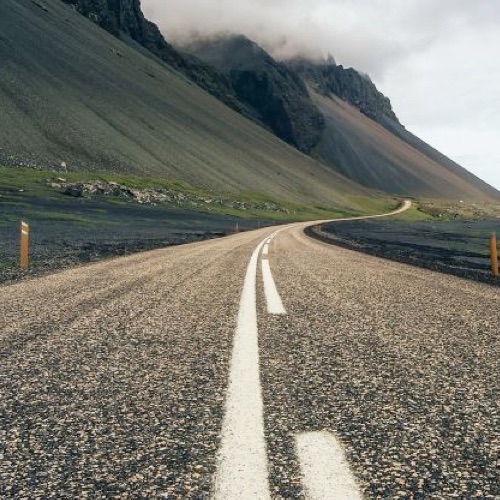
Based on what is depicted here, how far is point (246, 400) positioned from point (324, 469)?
905mm

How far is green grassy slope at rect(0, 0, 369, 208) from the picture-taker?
264ft

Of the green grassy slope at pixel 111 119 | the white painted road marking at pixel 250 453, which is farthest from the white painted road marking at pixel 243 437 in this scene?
the green grassy slope at pixel 111 119

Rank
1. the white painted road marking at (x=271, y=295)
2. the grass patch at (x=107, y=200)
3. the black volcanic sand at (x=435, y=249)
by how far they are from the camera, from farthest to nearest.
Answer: the grass patch at (x=107, y=200) < the black volcanic sand at (x=435, y=249) < the white painted road marking at (x=271, y=295)

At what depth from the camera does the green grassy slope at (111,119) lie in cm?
8044

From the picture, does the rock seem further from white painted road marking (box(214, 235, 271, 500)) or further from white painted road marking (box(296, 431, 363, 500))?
white painted road marking (box(296, 431, 363, 500))

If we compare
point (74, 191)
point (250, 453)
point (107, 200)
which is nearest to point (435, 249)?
point (250, 453)

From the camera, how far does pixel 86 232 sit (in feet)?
90.9

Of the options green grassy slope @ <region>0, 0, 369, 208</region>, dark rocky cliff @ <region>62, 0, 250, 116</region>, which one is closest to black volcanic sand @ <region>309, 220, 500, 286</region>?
green grassy slope @ <region>0, 0, 369, 208</region>

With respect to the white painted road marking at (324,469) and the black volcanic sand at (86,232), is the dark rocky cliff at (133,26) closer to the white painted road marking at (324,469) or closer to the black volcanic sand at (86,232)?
the black volcanic sand at (86,232)

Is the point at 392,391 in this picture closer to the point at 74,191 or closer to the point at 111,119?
the point at 74,191

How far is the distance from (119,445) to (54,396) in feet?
2.87

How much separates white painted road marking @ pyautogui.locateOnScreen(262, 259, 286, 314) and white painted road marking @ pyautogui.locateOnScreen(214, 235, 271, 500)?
72.9 inches

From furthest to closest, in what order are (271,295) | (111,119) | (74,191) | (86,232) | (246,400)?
(111,119) < (74,191) < (86,232) < (271,295) < (246,400)

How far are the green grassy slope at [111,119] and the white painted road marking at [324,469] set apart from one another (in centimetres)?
7326
